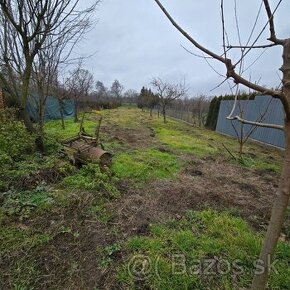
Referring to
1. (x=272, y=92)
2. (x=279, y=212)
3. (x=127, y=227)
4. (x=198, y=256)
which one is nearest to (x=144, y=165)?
(x=127, y=227)

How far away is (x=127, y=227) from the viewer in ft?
11.3

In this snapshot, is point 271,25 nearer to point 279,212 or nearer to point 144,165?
point 279,212

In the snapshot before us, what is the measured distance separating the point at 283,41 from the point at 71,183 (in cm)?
418

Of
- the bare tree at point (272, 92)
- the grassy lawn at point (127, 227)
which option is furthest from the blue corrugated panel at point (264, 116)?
the bare tree at point (272, 92)

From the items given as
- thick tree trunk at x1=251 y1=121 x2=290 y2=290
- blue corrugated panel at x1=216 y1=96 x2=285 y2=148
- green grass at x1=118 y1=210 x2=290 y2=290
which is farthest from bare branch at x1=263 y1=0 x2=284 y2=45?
blue corrugated panel at x1=216 y1=96 x2=285 y2=148

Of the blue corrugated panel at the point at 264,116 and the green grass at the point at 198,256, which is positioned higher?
the blue corrugated panel at the point at 264,116

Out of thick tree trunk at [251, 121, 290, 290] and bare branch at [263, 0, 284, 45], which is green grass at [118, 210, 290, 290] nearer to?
thick tree trunk at [251, 121, 290, 290]

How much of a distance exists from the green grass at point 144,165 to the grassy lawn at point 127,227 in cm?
5

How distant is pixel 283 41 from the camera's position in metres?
1.15

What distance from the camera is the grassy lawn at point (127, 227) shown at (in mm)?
2537

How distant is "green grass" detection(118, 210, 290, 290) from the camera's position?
2.49 meters

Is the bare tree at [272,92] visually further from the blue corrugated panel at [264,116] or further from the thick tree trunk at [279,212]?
the blue corrugated panel at [264,116]

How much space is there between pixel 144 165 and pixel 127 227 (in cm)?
299

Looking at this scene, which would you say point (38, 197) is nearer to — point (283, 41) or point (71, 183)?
Answer: point (71, 183)
